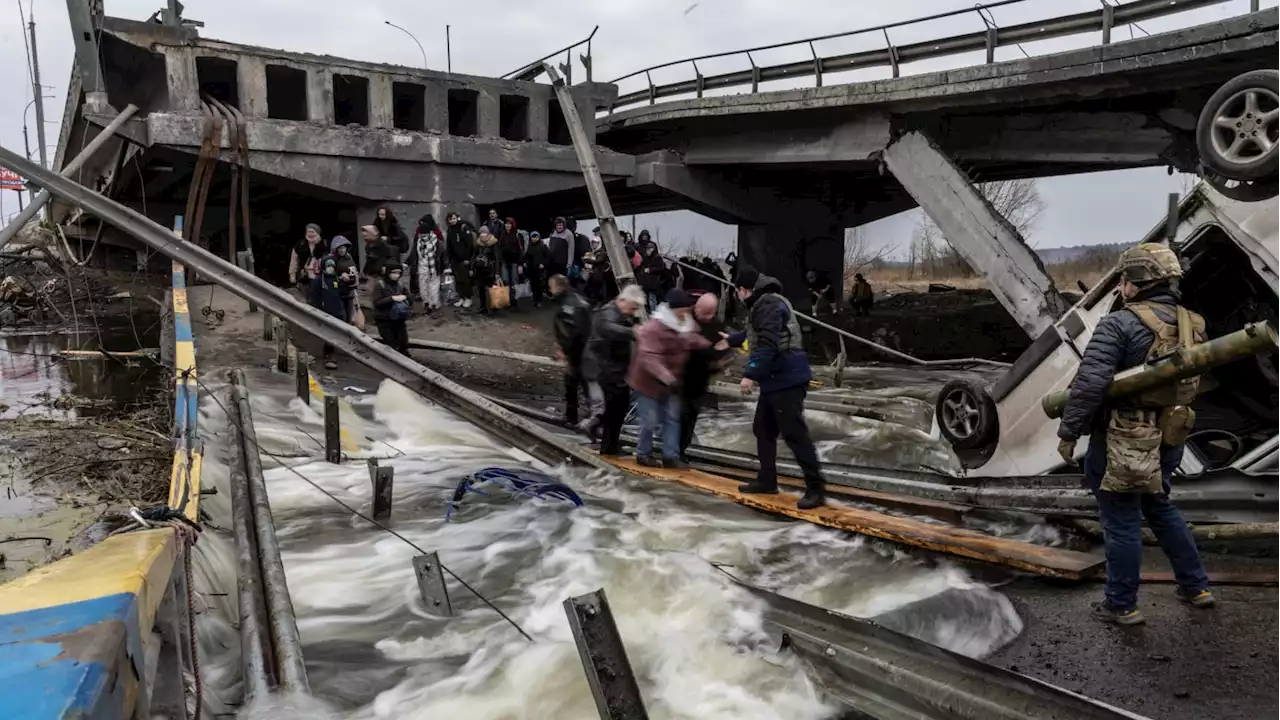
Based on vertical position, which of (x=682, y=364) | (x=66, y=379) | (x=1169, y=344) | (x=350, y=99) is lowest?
(x=66, y=379)

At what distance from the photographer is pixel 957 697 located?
3.58 m

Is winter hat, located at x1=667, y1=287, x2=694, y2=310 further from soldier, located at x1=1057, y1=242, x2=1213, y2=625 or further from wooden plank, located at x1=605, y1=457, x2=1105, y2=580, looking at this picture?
soldier, located at x1=1057, y1=242, x2=1213, y2=625

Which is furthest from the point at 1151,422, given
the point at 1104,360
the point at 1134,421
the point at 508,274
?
the point at 508,274

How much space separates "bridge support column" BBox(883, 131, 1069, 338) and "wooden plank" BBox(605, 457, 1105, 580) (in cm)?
873

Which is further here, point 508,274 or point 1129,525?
point 508,274

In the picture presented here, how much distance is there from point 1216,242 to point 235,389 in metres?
8.68

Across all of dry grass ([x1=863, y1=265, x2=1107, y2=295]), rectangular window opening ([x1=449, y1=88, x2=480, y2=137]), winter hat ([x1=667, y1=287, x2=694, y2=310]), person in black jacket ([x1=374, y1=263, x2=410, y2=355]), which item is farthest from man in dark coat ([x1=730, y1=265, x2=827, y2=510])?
dry grass ([x1=863, y1=265, x2=1107, y2=295])

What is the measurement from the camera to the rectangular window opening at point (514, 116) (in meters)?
20.5

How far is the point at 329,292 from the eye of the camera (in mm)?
11859

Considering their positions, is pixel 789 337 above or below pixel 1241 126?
below

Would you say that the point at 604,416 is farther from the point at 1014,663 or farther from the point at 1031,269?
the point at 1031,269

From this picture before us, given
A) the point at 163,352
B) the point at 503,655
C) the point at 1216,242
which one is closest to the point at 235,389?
the point at 163,352

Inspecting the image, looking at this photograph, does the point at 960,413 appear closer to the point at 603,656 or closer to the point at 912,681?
the point at 912,681

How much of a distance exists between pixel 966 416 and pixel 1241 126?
338cm
